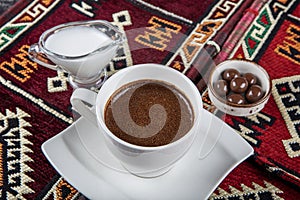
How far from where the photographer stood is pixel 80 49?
2.68 feet

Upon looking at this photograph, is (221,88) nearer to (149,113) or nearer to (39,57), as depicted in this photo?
(149,113)

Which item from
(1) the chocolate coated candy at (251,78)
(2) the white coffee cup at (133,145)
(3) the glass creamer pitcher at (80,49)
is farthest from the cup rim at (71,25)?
(1) the chocolate coated candy at (251,78)

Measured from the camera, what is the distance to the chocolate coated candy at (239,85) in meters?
0.77

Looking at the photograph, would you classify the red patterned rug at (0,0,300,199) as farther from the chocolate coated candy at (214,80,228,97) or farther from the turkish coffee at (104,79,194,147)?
the turkish coffee at (104,79,194,147)

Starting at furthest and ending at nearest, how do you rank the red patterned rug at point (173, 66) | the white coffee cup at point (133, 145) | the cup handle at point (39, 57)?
1. the cup handle at point (39, 57)
2. the red patterned rug at point (173, 66)
3. the white coffee cup at point (133, 145)

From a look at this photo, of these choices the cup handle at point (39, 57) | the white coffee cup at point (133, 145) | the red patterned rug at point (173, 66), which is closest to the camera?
the white coffee cup at point (133, 145)

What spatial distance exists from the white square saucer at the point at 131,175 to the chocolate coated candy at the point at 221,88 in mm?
85

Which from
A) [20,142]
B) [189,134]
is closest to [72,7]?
[20,142]

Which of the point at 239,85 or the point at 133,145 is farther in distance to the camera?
the point at 239,85

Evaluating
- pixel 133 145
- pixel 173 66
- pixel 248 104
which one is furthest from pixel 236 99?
pixel 133 145

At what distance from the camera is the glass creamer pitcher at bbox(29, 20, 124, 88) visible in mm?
760

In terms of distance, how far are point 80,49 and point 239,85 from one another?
0.28 metres

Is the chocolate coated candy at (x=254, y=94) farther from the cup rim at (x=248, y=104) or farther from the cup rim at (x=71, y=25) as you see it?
the cup rim at (x=71, y=25)

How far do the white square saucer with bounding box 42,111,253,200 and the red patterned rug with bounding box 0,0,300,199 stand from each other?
0.05 meters
